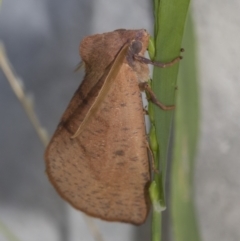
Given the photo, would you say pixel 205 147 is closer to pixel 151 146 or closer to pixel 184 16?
pixel 151 146

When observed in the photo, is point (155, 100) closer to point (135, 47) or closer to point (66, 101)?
point (135, 47)

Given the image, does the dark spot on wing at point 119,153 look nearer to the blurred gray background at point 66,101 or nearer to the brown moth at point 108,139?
the brown moth at point 108,139

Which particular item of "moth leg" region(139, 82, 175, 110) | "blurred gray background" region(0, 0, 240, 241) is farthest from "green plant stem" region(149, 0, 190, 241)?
"blurred gray background" region(0, 0, 240, 241)

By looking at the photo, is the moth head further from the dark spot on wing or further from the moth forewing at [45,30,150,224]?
the dark spot on wing

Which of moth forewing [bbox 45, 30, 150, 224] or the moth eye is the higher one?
the moth eye

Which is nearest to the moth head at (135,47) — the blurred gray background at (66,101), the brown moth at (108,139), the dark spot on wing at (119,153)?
the brown moth at (108,139)

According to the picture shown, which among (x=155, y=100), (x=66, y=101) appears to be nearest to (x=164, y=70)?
(x=155, y=100)

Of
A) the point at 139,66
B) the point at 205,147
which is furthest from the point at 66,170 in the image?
the point at 205,147
